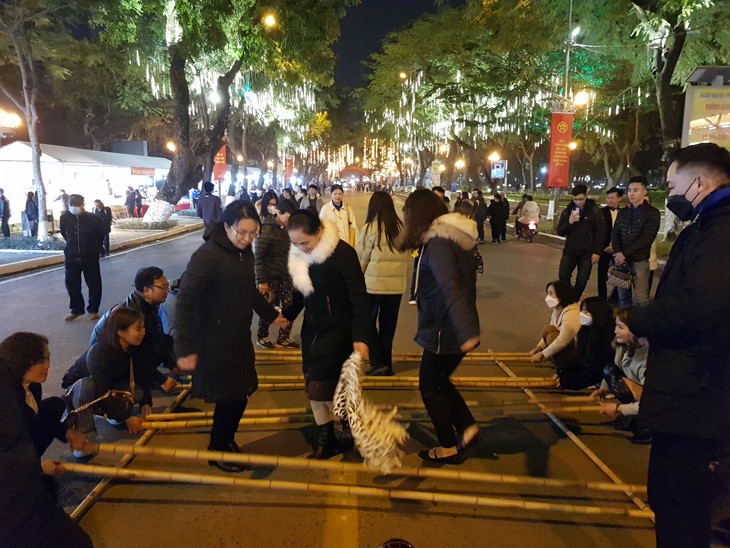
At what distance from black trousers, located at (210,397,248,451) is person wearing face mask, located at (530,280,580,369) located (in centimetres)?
300

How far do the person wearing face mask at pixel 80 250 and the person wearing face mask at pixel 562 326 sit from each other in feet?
19.7

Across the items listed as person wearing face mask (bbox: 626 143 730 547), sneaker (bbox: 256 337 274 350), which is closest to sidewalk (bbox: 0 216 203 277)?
sneaker (bbox: 256 337 274 350)

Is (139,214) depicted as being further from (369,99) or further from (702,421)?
(702,421)

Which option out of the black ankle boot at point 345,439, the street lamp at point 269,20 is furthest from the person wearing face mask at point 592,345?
the street lamp at point 269,20

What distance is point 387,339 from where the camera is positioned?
5.60m

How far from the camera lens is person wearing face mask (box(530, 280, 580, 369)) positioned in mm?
5219

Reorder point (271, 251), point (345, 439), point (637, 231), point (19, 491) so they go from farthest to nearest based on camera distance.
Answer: point (637, 231) < point (271, 251) < point (345, 439) < point (19, 491)

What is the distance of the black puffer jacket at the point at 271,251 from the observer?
6449mm

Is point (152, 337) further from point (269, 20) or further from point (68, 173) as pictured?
point (68, 173)

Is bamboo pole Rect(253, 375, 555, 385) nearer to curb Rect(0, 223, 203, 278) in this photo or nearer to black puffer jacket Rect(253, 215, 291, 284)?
black puffer jacket Rect(253, 215, 291, 284)

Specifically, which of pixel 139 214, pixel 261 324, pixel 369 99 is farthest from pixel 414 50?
pixel 261 324

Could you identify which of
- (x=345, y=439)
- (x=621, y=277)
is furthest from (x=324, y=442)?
(x=621, y=277)

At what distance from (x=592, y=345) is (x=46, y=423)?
157 inches

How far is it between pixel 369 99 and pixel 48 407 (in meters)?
40.9
